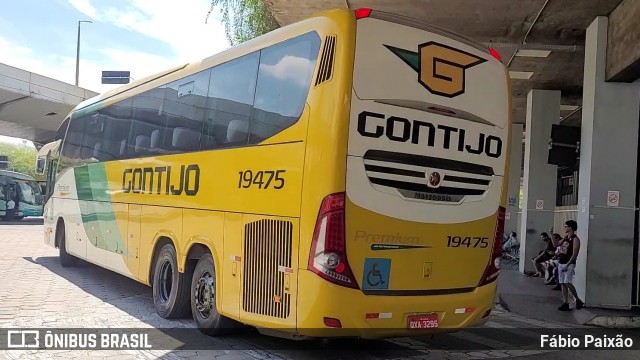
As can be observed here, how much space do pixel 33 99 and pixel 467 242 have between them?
29330 mm

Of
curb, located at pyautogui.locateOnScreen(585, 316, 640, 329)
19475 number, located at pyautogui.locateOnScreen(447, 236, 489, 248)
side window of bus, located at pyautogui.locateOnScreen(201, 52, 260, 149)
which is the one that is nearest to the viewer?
19475 number, located at pyautogui.locateOnScreen(447, 236, 489, 248)

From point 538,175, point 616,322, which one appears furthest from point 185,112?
point 538,175

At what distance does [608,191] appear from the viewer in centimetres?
995

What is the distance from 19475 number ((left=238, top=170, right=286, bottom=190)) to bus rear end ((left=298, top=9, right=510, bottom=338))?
684mm

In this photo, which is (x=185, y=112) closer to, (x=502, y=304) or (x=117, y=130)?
(x=117, y=130)

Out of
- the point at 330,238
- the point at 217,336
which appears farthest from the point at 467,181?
the point at 217,336

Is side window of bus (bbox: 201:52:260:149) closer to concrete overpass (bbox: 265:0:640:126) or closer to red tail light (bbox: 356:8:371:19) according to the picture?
red tail light (bbox: 356:8:371:19)

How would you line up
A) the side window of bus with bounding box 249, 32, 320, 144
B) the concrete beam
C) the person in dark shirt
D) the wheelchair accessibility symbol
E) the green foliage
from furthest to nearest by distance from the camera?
1. the green foliage
2. the person in dark shirt
3. the concrete beam
4. the side window of bus with bounding box 249, 32, 320, 144
5. the wheelchair accessibility symbol

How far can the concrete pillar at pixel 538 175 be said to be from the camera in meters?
15.6

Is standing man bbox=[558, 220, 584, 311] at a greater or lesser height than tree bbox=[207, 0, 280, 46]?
lesser

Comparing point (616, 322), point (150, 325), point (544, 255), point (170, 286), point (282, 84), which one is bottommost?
point (150, 325)

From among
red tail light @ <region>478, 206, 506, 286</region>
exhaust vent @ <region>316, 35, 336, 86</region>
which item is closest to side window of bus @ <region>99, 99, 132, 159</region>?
exhaust vent @ <region>316, 35, 336, 86</region>

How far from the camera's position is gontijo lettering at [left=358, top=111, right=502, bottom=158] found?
500 cm

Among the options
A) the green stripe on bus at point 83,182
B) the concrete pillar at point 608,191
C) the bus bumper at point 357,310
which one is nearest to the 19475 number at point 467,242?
the bus bumper at point 357,310
